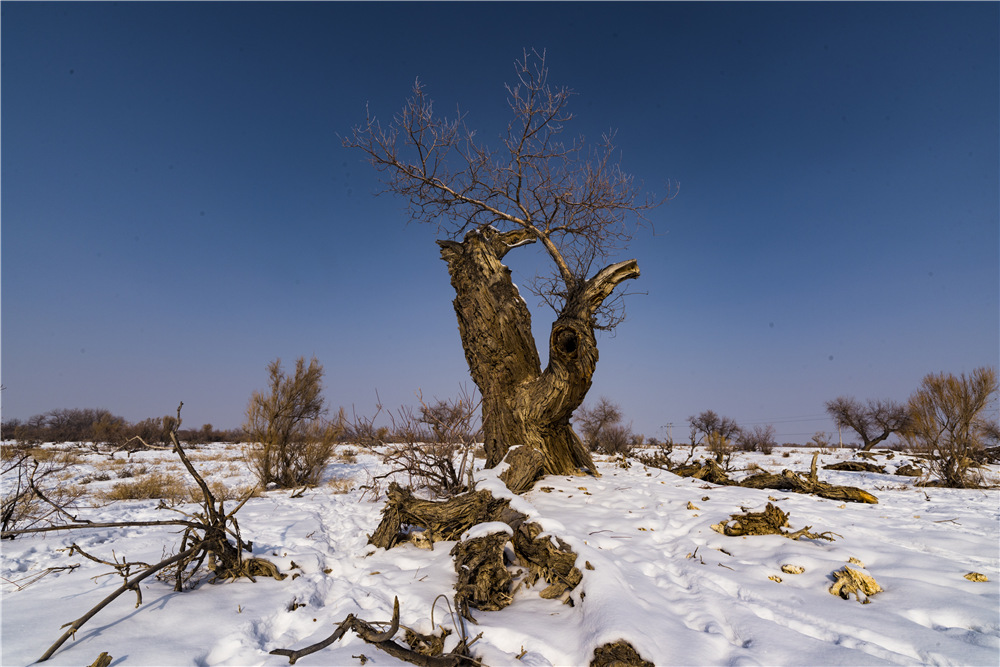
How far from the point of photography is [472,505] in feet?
13.0

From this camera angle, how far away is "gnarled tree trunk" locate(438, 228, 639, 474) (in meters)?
6.48

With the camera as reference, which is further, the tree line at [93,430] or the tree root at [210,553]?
the tree line at [93,430]

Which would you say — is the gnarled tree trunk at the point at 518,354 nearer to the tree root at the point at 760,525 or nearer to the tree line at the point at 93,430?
the tree root at the point at 760,525

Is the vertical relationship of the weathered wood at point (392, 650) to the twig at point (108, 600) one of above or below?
below

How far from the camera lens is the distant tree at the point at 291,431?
960 cm

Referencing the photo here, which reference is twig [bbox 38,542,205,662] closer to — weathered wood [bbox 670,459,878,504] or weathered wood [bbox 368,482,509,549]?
weathered wood [bbox 368,482,509,549]

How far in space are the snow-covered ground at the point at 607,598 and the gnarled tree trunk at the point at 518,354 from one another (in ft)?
6.50

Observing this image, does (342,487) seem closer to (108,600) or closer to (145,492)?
Result: (145,492)

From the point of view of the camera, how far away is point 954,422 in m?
8.17

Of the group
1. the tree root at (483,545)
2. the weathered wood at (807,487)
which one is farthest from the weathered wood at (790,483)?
the tree root at (483,545)

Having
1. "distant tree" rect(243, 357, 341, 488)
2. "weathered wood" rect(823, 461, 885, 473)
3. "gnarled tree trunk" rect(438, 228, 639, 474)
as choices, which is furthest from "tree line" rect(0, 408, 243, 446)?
"weathered wood" rect(823, 461, 885, 473)

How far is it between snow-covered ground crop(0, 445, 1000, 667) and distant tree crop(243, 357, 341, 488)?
4.83 metres

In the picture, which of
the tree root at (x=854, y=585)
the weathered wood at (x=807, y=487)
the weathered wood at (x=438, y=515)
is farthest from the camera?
→ the weathered wood at (x=807, y=487)

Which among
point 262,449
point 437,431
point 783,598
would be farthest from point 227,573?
point 262,449
